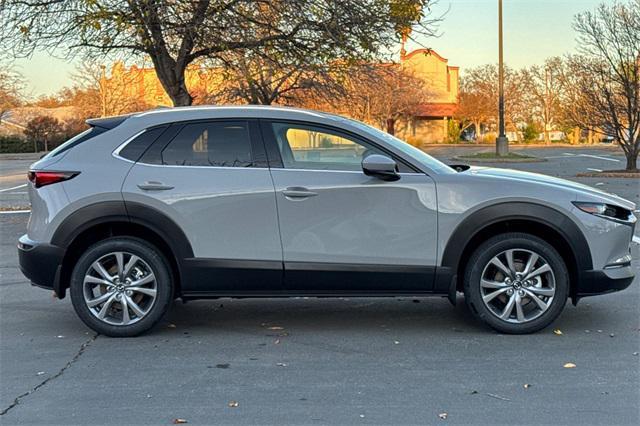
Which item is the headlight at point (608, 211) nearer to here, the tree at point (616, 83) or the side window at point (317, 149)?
the side window at point (317, 149)

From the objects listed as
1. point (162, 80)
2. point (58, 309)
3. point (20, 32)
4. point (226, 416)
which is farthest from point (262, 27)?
point (226, 416)

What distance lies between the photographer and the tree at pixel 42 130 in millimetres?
50750

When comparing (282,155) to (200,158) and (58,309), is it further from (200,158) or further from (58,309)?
(58,309)

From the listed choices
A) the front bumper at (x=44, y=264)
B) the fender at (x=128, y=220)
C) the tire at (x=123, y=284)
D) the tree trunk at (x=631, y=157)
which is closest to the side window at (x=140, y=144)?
the fender at (x=128, y=220)

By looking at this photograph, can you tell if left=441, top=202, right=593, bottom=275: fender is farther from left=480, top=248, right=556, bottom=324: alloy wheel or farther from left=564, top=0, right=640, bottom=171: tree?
left=564, top=0, right=640, bottom=171: tree

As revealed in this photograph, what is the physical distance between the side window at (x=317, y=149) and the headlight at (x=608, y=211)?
5.40 ft

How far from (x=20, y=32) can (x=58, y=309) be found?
8.54 meters

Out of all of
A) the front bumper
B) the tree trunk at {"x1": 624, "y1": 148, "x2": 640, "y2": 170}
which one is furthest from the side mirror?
the tree trunk at {"x1": 624, "y1": 148, "x2": 640, "y2": 170}

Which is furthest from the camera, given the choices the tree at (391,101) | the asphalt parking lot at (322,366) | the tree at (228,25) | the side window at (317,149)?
the tree at (391,101)

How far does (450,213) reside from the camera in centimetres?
551

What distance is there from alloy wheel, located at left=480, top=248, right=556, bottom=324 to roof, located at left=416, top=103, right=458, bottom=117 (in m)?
52.3

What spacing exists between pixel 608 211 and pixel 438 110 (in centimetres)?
5448

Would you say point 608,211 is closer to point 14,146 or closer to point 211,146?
point 211,146

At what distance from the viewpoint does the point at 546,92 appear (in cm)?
5881
